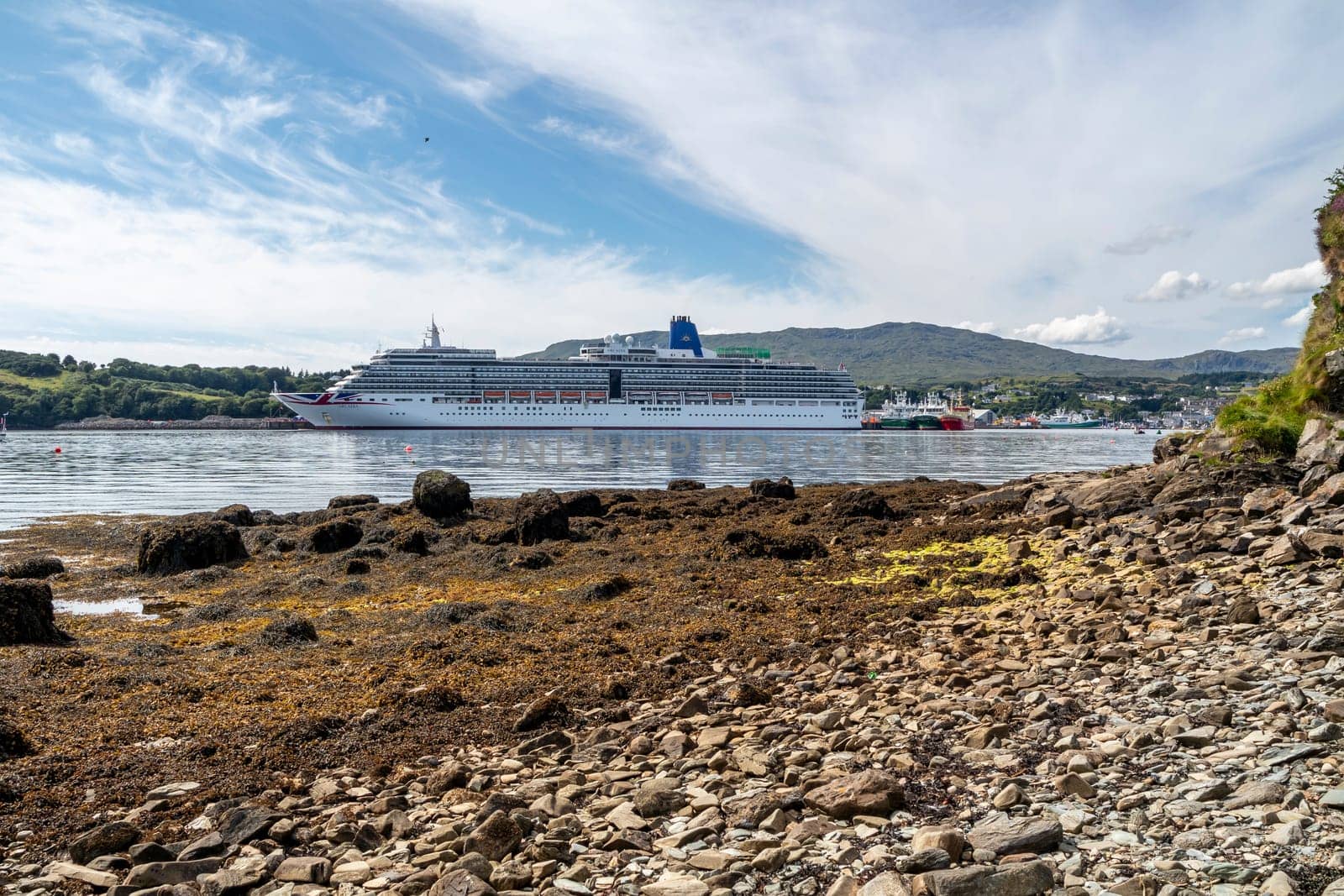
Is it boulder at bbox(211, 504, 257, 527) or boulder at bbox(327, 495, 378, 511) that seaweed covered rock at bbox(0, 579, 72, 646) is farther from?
boulder at bbox(327, 495, 378, 511)

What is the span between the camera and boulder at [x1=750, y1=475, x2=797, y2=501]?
20734mm

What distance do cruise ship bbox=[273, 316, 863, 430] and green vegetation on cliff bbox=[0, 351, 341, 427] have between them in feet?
144

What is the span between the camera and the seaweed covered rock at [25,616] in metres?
8.16

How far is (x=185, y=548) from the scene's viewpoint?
1330 cm

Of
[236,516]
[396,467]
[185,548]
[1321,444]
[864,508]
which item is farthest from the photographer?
[396,467]

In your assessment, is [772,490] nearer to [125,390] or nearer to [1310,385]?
[1310,385]

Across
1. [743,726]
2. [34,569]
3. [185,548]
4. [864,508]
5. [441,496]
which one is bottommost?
[34,569]

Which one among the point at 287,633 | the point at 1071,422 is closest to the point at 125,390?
the point at 287,633

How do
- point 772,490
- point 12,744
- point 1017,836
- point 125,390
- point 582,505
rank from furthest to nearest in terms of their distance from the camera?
point 125,390 → point 772,490 → point 582,505 → point 12,744 → point 1017,836

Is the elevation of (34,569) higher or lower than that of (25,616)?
lower

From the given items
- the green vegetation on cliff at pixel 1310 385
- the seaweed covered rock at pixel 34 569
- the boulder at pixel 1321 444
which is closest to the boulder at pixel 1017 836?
the boulder at pixel 1321 444

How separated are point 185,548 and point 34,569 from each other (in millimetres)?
2071

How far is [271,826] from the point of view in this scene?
4.16 m

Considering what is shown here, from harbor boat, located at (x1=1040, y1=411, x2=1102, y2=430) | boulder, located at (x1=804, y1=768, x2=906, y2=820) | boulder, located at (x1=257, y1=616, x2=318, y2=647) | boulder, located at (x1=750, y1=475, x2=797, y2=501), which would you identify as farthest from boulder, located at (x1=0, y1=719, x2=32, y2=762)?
harbor boat, located at (x1=1040, y1=411, x2=1102, y2=430)
